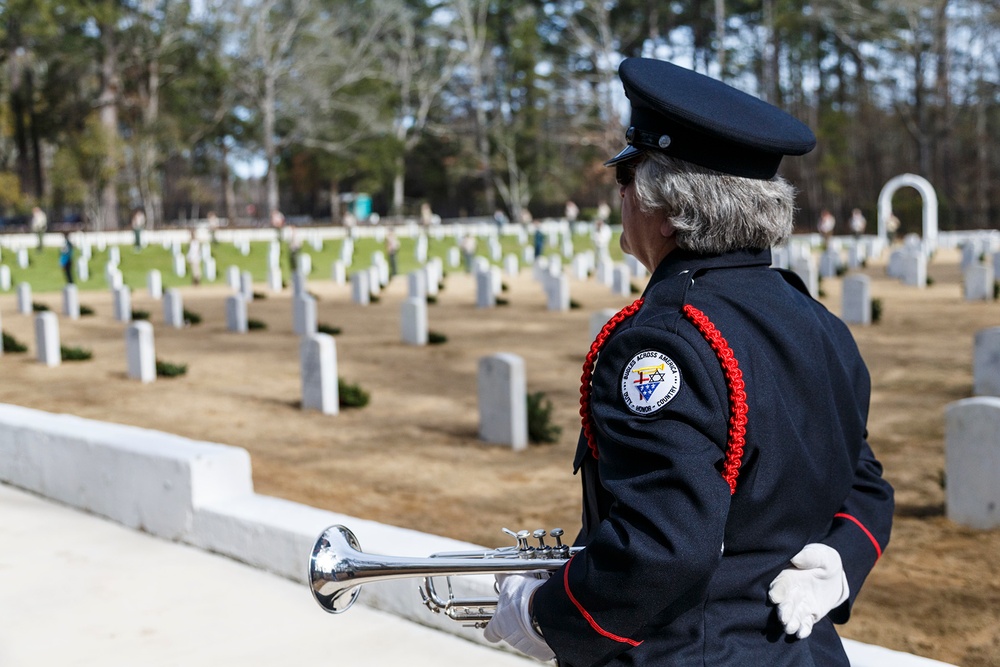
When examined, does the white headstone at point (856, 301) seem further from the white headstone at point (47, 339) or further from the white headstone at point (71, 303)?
the white headstone at point (71, 303)

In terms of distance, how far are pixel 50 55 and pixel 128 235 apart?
15.0 metres

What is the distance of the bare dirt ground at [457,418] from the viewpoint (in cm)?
503

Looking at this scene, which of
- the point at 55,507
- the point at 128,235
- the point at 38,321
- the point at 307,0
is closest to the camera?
the point at 55,507

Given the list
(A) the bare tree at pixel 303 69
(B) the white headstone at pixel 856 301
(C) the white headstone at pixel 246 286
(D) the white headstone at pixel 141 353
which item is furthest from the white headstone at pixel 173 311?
(A) the bare tree at pixel 303 69

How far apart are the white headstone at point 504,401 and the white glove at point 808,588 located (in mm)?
6472

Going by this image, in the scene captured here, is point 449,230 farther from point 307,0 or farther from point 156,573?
point 156,573

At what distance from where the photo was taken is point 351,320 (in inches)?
696

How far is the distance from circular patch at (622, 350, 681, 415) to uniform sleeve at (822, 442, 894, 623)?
585 millimetres

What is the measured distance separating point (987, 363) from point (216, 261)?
88.3ft

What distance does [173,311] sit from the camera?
17.3m

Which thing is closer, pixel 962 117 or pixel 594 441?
pixel 594 441

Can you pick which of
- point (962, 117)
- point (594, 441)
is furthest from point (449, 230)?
point (594, 441)

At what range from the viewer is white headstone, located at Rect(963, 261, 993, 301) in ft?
61.4

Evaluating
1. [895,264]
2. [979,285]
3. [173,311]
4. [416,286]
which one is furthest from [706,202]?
[895,264]
